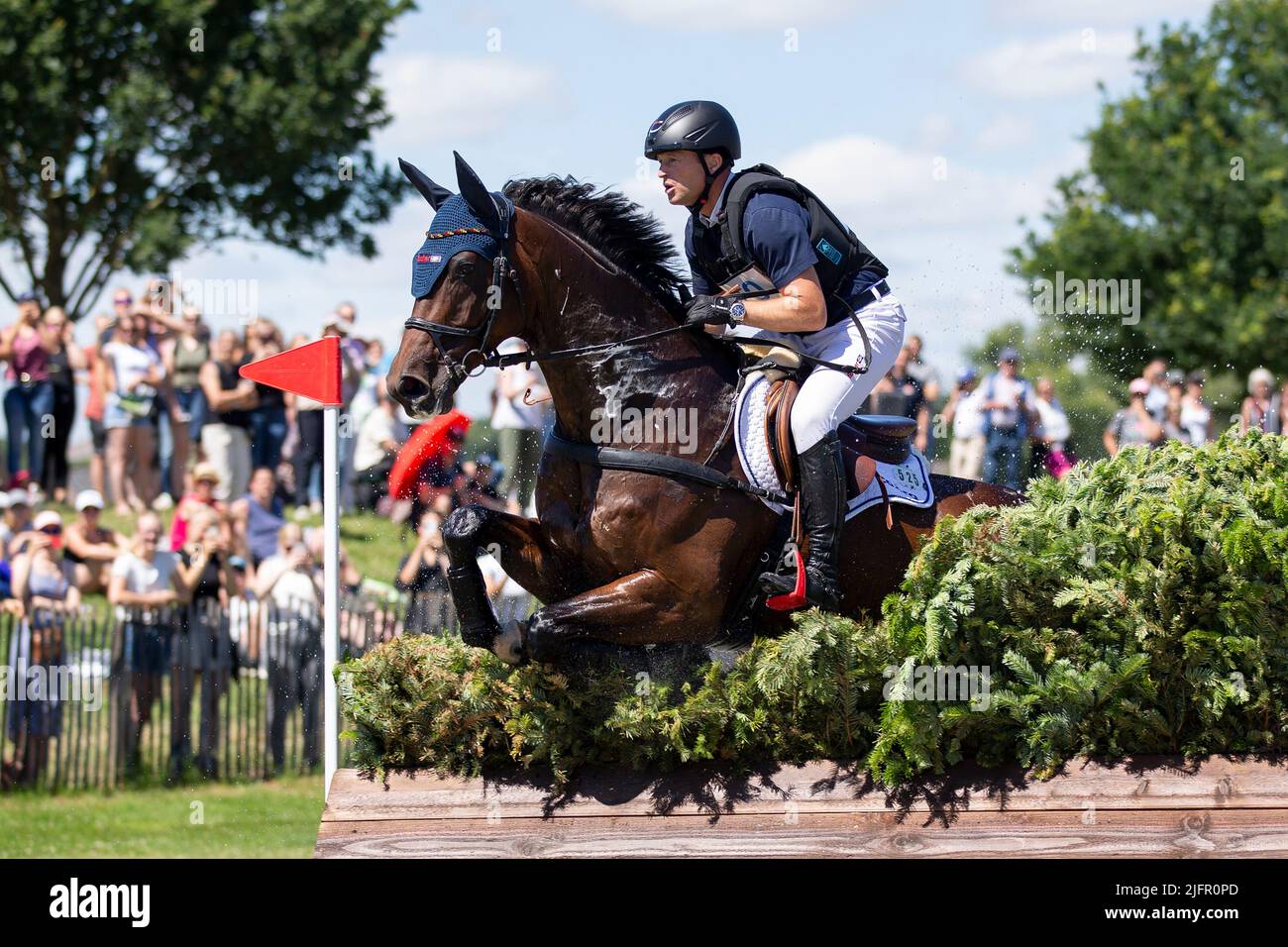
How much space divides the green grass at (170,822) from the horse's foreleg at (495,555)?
10.9 ft

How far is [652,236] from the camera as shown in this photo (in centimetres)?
648

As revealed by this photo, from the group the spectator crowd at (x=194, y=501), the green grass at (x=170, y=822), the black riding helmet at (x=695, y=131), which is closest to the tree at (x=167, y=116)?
the spectator crowd at (x=194, y=501)

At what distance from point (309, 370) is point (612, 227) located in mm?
1755

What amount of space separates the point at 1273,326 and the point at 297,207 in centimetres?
2128

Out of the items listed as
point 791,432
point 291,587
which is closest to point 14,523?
point 291,587

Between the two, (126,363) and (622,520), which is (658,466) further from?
Answer: (126,363)

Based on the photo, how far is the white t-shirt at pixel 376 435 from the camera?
14.4m

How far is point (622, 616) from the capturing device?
19.5 feet

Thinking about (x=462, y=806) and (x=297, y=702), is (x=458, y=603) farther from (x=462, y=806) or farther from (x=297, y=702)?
(x=297, y=702)

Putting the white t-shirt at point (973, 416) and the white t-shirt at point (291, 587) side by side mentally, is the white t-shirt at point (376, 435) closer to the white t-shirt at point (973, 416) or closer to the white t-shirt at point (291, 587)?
the white t-shirt at point (291, 587)

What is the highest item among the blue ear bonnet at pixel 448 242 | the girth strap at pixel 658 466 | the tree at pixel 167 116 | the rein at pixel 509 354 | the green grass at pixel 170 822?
the tree at pixel 167 116

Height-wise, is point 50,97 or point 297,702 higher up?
point 50,97
